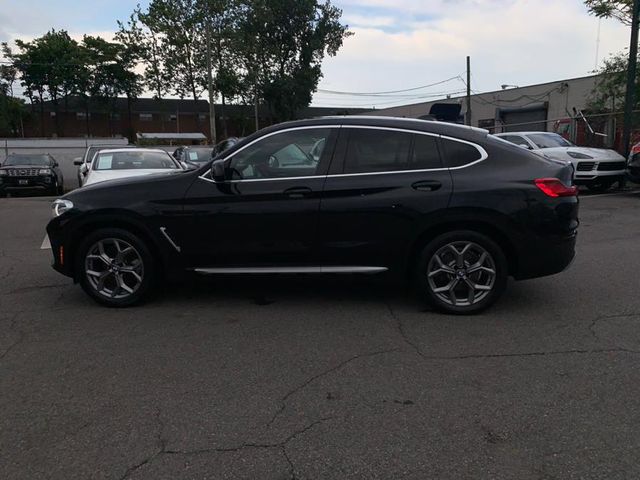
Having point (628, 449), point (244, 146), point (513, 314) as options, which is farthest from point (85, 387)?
point (513, 314)

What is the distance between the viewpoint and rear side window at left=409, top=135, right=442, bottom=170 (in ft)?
15.8

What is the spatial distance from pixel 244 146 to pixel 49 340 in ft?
7.63

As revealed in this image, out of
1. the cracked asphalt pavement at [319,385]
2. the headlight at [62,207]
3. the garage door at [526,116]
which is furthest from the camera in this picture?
the garage door at [526,116]

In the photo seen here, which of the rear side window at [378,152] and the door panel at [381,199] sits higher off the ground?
the rear side window at [378,152]

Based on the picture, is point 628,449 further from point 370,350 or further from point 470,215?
point 470,215

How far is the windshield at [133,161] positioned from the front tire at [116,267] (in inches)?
230

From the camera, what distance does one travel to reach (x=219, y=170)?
4.77 m

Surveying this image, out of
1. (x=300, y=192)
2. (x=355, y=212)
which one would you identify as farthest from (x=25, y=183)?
(x=355, y=212)

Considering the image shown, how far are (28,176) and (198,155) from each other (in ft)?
18.5

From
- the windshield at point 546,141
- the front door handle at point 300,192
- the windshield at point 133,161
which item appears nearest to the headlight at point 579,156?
the windshield at point 546,141

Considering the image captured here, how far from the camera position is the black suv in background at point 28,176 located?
17.6 meters

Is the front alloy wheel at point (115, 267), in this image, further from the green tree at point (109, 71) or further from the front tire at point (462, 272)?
the green tree at point (109, 71)

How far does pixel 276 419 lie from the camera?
308 centimetres

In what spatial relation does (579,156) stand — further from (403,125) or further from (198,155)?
(198,155)
